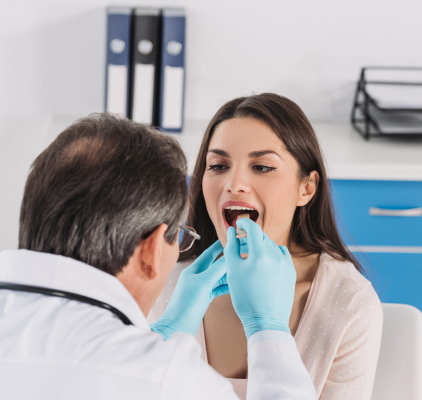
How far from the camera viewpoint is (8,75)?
3.26 m

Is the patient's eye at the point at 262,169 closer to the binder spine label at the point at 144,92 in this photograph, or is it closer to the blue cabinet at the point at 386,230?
the blue cabinet at the point at 386,230

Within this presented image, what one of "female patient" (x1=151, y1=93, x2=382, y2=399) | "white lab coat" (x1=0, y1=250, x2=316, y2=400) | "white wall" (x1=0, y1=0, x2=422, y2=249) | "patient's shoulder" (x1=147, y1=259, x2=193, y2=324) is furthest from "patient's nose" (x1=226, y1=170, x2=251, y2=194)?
"white wall" (x1=0, y1=0, x2=422, y2=249)

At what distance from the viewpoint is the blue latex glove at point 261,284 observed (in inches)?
60.3

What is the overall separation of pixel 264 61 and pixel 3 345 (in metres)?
2.35

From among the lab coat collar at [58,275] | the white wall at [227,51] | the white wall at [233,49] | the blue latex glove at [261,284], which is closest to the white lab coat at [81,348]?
the lab coat collar at [58,275]

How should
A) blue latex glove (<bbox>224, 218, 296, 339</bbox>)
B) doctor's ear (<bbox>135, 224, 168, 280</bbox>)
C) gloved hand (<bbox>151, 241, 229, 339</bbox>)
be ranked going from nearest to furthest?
doctor's ear (<bbox>135, 224, 168, 280</bbox>)
blue latex glove (<bbox>224, 218, 296, 339</bbox>)
gloved hand (<bbox>151, 241, 229, 339</bbox>)

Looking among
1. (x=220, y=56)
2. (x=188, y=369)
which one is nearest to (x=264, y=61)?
(x=220, y=56)

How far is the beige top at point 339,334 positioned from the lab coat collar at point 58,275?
667 mm

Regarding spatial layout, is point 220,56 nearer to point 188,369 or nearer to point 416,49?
point 416,49

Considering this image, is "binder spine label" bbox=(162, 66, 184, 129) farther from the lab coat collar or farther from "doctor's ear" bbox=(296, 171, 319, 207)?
the lab coat collar

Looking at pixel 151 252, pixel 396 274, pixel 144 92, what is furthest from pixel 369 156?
pixel 151 252

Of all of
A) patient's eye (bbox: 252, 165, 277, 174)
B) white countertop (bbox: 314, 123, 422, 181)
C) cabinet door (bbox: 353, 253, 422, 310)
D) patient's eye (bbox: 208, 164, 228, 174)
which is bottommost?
cabinet door (bbox: 353, 253, 422, 310)

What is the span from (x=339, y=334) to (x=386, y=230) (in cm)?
131

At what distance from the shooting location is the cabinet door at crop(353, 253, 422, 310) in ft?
9.76
